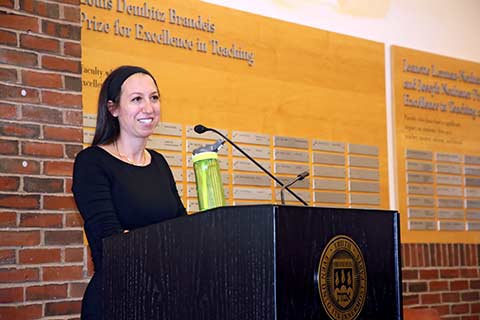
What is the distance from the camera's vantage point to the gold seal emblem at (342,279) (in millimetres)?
1520

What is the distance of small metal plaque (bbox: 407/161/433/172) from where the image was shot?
500cm

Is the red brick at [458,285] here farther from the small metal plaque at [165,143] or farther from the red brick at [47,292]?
the red brick at [47,292]

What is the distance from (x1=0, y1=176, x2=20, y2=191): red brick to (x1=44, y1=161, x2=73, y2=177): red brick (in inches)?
5.2

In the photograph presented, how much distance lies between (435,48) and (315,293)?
408 cm

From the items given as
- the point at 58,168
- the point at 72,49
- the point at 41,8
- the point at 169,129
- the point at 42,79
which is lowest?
the point at 58,168

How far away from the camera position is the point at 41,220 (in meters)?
3.18

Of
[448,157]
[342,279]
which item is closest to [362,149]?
[448,157]

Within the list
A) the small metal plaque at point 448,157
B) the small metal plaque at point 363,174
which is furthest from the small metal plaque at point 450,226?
the small metal plaque at point 363,174

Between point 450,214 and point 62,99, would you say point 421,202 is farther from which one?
point 62,99

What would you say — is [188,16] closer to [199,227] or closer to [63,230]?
[63,230]

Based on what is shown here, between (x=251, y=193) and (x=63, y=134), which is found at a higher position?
(x=63, y=134)

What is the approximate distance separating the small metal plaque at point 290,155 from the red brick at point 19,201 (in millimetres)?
1456

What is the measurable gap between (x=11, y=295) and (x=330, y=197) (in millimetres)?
2040

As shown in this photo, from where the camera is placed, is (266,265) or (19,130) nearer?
(266,265)
